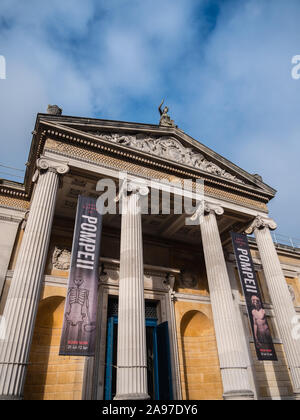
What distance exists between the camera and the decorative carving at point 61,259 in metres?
11.2

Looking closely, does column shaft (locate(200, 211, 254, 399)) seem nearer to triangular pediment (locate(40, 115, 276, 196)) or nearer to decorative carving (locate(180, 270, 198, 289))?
triangular pediment (locate(40, 115, 276, 196))

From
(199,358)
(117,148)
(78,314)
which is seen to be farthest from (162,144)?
(199,358)

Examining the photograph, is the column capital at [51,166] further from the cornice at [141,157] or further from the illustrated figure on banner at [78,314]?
the illustrated figure on banner at [78,314]

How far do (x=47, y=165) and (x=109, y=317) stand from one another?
6.14m

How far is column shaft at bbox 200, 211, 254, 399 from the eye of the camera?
815 cm

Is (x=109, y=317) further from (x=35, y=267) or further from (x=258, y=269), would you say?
(x=258, y=269)

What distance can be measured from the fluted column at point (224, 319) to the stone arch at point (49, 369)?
461 cm

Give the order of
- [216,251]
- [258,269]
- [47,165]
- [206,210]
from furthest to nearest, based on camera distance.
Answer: [258,269]
[206,210]
[216,251]
[47,165]

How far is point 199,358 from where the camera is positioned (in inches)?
478

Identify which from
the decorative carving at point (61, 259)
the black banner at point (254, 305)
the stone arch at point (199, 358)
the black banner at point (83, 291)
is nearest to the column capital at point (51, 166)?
the black banner at point (83, 291)

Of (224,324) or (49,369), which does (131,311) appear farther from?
(49,369)

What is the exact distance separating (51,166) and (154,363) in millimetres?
8047
